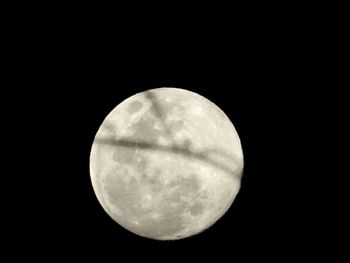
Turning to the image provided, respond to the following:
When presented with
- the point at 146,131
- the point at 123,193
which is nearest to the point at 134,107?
the point at 146,131

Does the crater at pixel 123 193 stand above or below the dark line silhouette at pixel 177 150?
below

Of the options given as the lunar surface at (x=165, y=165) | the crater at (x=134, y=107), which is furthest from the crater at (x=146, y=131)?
the crater at (x=134, y=107)

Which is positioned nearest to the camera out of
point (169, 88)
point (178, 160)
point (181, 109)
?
point (178, 160)

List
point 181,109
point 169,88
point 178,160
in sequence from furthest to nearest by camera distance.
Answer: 1. point 169,88
2. point 181,109
3. point 178,160

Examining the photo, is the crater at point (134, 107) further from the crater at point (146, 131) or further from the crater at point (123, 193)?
the crater at point (123, 193)

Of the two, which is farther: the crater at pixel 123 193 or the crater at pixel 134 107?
the crater at pixel 134 107

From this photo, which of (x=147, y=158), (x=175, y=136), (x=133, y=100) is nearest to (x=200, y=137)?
(x=175, y=136)

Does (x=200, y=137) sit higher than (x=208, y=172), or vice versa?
(x=200, y=137)

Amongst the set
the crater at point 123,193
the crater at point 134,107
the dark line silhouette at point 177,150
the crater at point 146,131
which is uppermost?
the crater at point 134,107

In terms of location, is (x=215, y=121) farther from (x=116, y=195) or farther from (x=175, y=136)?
(x=116, y=195)
